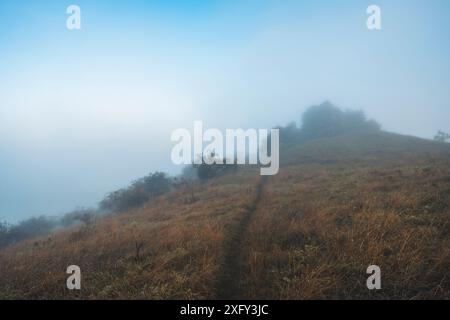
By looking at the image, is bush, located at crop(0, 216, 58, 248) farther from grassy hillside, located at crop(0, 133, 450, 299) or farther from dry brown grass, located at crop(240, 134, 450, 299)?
dry brown grass, located at crop(240, 134, 450, 299)

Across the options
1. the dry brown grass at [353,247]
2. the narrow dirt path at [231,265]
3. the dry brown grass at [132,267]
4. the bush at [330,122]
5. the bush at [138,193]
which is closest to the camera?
the dry brown grass at [353,247]

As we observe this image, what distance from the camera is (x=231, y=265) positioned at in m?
8.09

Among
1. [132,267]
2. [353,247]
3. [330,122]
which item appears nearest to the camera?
[353,247]

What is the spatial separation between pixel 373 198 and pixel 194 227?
7.98 meters

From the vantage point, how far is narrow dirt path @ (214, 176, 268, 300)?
22.3 feet

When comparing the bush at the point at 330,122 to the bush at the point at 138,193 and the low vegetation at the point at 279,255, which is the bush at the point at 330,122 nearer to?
the bush at the point at 138,193

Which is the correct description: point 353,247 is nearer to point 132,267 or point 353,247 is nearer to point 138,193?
point 132,267

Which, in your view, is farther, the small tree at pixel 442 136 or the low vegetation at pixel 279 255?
the small tree at pixel 442 136

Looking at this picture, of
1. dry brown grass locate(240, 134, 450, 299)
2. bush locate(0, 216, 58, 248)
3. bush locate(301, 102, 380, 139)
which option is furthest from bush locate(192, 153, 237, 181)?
bush locate(301, 102, 380, 139)

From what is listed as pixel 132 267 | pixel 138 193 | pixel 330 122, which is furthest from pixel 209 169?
pixel 330 122

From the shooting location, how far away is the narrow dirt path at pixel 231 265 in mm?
6797

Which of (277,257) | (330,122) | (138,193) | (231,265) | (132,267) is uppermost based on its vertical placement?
(330,122)

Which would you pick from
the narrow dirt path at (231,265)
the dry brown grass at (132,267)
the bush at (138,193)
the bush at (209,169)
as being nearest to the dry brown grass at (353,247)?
the narrow dirt path at (231,265)
